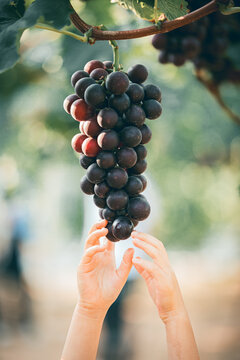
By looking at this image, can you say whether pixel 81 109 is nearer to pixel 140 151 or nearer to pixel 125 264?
pixel 140 151

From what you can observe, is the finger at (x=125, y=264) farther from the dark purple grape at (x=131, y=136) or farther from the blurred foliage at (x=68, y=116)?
the blurred foliage at (x=68, y=116)

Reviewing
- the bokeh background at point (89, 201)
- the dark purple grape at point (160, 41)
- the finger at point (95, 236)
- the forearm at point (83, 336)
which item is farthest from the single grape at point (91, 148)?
the bokeh background at point (89, 201)

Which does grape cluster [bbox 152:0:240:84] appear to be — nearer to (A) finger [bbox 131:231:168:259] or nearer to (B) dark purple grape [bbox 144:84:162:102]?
(B) dark purple grape [bbox 144:84:162:102]

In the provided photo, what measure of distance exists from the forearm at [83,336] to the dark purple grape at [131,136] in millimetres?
642

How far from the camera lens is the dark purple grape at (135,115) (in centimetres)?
93

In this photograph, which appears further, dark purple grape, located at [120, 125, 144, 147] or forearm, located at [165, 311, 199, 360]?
forearm, located at [165, 311, 199, 360]

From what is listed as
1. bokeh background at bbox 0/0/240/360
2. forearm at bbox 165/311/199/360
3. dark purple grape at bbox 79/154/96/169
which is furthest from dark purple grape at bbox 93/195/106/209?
bokeh background at bbox 0/0/240/360

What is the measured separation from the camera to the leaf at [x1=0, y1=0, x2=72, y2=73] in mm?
790

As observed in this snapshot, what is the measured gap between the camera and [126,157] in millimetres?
932

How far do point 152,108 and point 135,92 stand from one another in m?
0.07

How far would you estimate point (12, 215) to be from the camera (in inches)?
287

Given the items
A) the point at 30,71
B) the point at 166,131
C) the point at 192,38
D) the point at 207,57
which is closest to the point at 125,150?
the point at 192,38

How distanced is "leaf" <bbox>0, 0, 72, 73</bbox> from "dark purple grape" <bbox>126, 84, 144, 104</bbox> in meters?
0.24

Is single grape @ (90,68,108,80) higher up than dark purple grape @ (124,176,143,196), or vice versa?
single grape @ (90,68,108,80)
